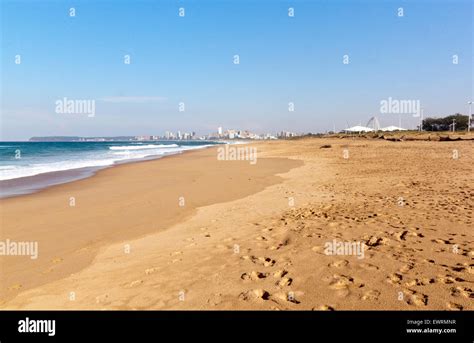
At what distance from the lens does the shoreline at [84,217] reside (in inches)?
220

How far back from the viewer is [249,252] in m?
5.65

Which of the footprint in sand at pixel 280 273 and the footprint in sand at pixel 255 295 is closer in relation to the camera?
the footprint in sand at pixel 255 295

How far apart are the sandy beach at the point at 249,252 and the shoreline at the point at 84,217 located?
4cm

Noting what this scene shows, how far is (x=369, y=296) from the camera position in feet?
12.8

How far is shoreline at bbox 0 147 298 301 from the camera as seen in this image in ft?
18.4

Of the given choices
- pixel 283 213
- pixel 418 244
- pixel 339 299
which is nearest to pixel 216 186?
pixel 283 213

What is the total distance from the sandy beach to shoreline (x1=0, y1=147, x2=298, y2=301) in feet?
0.15

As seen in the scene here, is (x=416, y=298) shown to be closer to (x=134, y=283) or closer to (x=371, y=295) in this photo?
(x=371, y=295)
